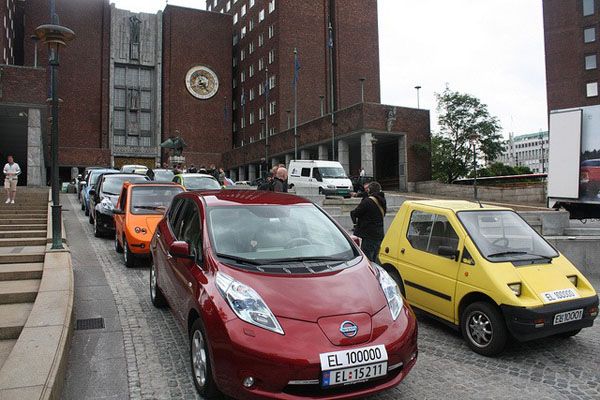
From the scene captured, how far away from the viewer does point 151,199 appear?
33.1ft

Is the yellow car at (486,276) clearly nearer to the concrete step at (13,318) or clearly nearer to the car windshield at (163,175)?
the concrete step at (13,318)

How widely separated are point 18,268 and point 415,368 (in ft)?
19.1

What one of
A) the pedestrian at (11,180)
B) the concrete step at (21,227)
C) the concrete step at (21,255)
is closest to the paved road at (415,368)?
the concrete step at (21,255)

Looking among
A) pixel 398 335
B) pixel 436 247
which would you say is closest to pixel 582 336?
pixel 436 247

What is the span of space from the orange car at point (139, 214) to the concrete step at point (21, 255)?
1.47 metres

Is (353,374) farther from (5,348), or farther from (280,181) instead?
(280,181)

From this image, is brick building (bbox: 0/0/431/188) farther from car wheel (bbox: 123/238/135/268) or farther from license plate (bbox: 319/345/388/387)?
license plate (bbox: 319/345/388/387)

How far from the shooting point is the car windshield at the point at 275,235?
13.5ft

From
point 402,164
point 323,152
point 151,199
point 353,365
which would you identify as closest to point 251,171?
point 323,152

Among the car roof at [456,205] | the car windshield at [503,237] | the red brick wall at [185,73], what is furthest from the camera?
the red brick wall at [185,73]

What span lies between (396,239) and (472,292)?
160 cm

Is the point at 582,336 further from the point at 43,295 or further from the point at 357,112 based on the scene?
the point at 357,112

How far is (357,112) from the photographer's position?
104 feet

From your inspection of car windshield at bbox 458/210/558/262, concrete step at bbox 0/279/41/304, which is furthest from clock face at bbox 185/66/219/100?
car windshield at bbox 458/210/558/262
